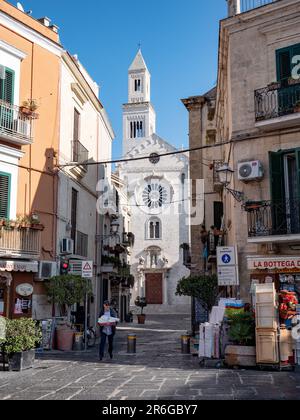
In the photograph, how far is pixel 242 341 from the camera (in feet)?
38.1

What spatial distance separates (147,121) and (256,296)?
69992mm

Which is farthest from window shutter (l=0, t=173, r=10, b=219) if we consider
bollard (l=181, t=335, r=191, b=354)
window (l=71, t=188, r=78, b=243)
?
bollard (l=181, t=335, r=191, b=354)

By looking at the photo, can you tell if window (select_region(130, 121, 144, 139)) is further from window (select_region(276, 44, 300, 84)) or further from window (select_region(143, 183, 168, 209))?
window (select_region(276, 44, 300, 84))

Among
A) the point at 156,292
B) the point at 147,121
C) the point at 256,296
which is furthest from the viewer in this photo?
the point at 147,121

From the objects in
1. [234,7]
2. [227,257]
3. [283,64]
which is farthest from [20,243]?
[234,7]

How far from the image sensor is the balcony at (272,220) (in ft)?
45.5

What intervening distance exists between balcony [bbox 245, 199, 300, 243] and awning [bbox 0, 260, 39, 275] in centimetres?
703

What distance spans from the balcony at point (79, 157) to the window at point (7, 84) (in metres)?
4.01

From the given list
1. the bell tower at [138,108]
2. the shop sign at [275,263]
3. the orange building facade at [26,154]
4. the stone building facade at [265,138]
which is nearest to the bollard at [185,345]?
the stone building facade at [265,138]

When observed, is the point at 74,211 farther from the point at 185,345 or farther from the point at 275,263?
the point at 275,263

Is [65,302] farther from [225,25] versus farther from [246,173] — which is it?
[225,25]

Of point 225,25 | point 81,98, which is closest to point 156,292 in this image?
point 81,98

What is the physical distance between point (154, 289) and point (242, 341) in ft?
132
